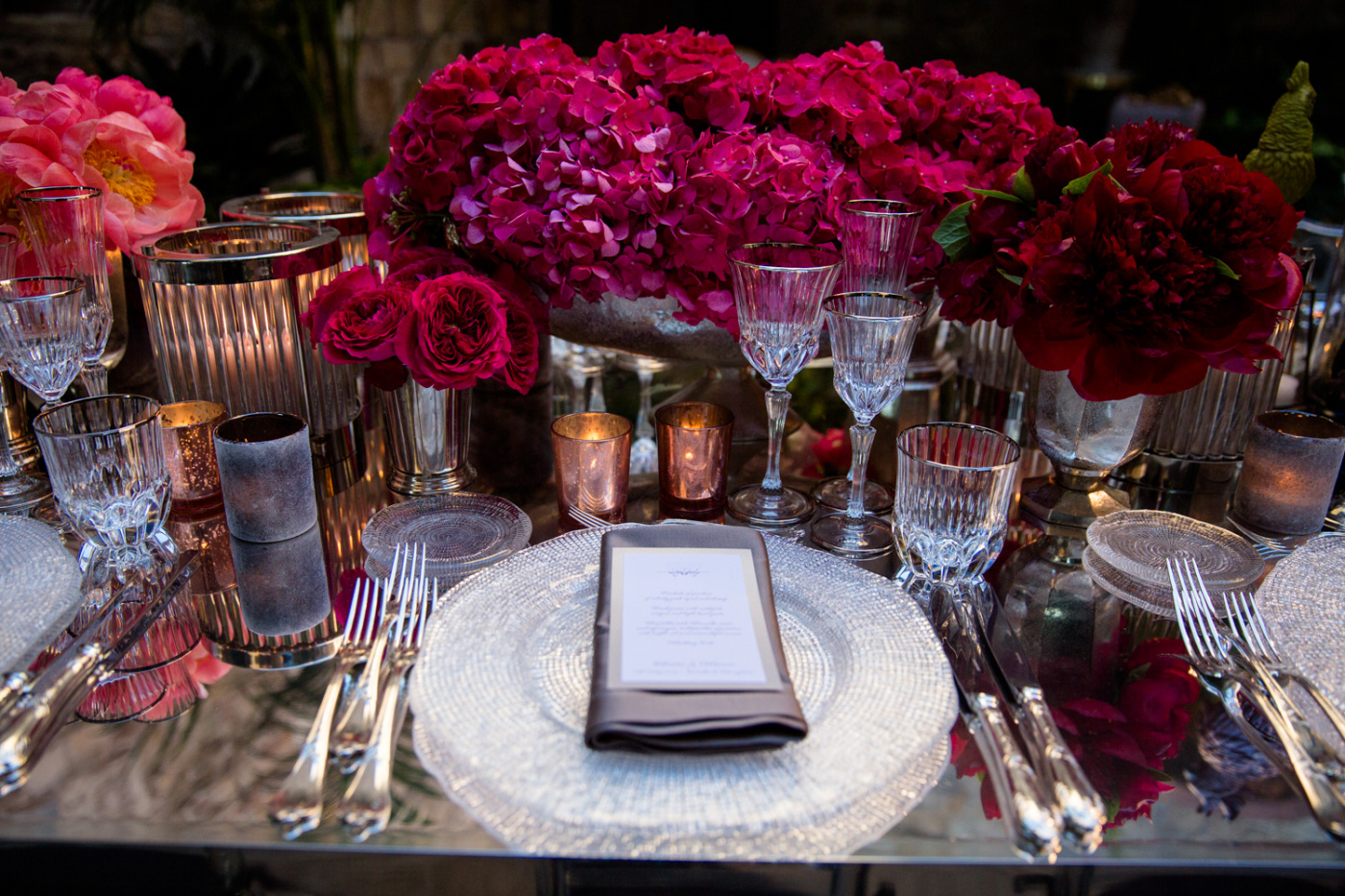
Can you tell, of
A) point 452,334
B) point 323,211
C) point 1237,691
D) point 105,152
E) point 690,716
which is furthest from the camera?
point 323,211

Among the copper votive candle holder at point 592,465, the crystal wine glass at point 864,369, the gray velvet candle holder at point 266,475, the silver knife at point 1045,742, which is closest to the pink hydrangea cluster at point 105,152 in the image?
the gray velvet candle holder at point 266,475

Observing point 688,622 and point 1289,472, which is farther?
point 1289,472

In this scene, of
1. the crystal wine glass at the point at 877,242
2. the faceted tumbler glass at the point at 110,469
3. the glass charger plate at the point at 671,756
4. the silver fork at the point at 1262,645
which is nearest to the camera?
the glass charger plate at the point at 671,756

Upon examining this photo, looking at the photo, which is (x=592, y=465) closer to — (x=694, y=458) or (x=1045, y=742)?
(x=694, y=458)

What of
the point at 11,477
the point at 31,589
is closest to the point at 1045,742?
the point at 31,589

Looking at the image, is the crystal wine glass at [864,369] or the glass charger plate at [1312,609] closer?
the glass charger plate at [1312,609]

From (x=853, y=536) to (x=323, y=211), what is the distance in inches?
33.5

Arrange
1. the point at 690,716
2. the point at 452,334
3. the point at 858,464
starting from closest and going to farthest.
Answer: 1. the point at 690,716
2. the point at 452,334
3. the point at 858,464

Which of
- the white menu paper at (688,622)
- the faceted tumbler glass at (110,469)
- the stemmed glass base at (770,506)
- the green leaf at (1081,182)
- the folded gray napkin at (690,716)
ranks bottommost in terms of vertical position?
the stemmed glass base at (770,506)

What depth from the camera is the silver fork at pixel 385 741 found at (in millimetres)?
548

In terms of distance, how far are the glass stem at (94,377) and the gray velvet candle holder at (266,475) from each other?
260 millimetres

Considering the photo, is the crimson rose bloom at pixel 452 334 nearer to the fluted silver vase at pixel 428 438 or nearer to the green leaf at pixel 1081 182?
the fluted silver vase at pixel 428 438

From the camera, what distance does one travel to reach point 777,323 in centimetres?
87

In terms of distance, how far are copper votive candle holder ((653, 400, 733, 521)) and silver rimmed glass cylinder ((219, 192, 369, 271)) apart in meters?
0.51
